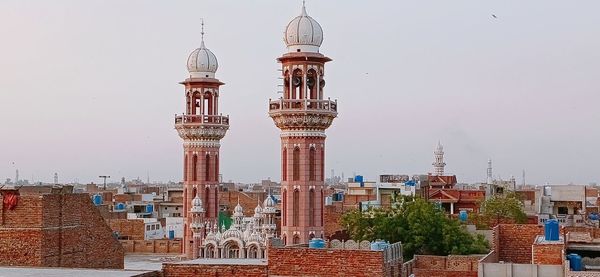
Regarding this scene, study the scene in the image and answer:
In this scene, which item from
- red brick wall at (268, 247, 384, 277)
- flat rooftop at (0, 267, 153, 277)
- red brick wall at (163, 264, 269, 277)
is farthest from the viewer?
red brick wall at (163, 264, 269, 277)

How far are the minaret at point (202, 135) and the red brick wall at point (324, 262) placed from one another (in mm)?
39392

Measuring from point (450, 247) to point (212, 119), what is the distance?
22710 millimetres

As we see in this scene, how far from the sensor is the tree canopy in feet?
141

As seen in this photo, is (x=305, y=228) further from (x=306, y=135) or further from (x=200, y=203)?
(x=200, y=203)

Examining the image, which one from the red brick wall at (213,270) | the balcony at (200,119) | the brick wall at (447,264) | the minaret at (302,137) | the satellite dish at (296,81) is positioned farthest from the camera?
the balcony at (200,119)

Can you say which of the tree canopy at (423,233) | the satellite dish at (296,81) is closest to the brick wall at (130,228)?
the satellite dish at (296,81)

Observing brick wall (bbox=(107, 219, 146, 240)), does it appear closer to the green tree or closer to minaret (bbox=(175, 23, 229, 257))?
minaret (bbox=(175, 23, 229, 257))

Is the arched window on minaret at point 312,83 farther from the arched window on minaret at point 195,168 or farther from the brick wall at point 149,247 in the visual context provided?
the brick wall at point 149,247

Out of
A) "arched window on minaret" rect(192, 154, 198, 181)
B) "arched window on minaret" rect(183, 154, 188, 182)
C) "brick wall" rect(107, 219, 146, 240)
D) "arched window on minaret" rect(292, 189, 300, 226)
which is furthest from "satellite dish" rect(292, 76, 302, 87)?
"brick wall" rect(107, 219, 146, 240)

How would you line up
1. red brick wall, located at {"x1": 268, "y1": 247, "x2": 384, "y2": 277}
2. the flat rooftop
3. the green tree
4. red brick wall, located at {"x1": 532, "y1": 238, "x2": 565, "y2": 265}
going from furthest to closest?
the green tree < red brick wall, located at {"x1": 532, "y1": 238, "x2": 565, "y2": 265} < red brick wall, located at {"x1": 268, "y1": 247, "x2": 384, "y2": 277} < the flat rooftop

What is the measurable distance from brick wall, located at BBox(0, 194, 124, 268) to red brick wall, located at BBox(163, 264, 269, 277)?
5.58 meters

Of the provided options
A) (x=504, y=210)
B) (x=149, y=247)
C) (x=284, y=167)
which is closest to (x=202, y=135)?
(x=149, y=247)

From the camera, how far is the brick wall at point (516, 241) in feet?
95.1

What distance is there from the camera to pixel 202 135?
197 feet
